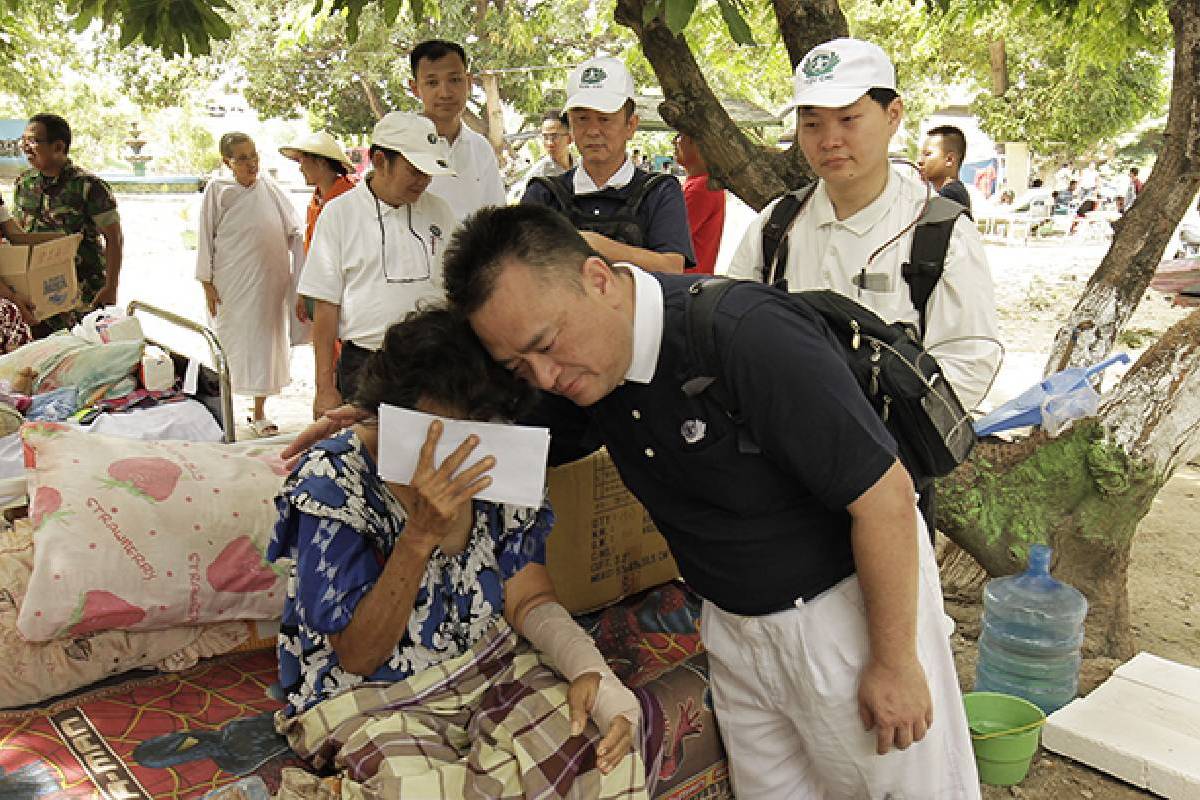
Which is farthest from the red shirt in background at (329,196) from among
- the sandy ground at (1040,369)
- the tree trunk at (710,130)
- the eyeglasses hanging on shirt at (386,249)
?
the tree trunk at (710,130)

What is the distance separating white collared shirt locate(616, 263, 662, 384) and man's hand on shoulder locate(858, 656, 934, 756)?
0.69 meters

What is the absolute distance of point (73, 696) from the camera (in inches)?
94.8

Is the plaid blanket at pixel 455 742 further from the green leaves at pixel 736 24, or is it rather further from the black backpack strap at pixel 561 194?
the green leaves at pixel 736 24

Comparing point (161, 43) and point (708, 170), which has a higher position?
point (161, 43)

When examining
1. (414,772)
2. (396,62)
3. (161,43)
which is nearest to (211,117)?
(396,62)

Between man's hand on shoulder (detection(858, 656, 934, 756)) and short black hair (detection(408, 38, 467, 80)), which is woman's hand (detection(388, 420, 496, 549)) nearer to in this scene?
man's hand on shoulder (detection(858, 656, 934, 756))

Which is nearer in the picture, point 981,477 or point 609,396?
point 609,396

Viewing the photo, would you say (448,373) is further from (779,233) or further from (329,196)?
(329,196)

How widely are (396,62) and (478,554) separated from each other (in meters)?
22.1

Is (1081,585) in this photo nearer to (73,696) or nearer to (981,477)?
(981,477)

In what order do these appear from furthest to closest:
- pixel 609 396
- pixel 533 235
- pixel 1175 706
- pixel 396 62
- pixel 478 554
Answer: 1. pixel 396 62
2. pixel 1175 706
3. pixel 478 554
4. pixel 609 396
5. pixel 533 235

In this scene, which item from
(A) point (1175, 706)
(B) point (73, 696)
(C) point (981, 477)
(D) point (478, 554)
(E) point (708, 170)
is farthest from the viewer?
(E) point (708, 170)

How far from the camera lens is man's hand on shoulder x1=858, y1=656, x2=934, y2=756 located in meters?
1.81

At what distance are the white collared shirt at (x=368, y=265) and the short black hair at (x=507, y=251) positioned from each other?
188cm
